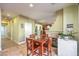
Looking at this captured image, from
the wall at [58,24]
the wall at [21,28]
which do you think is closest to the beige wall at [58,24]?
the wall at [58,24]

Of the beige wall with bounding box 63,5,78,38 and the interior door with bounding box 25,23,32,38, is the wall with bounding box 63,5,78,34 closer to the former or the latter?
the beige wall with bounding box 63,5,78,38

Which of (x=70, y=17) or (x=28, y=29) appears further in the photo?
(x=70, y=17)

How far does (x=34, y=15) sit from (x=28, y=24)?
0.23 m

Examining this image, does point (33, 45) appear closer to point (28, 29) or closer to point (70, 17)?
point (28, 29)

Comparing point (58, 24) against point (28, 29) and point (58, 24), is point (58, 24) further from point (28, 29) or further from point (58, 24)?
point (28, 29)

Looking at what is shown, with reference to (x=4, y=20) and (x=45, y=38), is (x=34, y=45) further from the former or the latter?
(x=4, y=20)

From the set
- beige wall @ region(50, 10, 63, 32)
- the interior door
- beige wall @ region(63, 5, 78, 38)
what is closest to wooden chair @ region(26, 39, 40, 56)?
the interior door

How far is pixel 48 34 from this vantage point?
2.17 m

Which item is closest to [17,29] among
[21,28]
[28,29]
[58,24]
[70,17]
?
[21,28]

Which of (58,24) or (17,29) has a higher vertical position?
(58,24)

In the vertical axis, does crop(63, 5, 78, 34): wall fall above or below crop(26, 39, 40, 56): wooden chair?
above

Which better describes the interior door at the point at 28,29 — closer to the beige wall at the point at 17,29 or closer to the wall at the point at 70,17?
the beige wall at the point at 17,29

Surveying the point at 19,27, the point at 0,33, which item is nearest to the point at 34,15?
the point at 19,27

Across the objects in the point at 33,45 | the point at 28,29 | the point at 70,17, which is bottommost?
the point at 33,45
